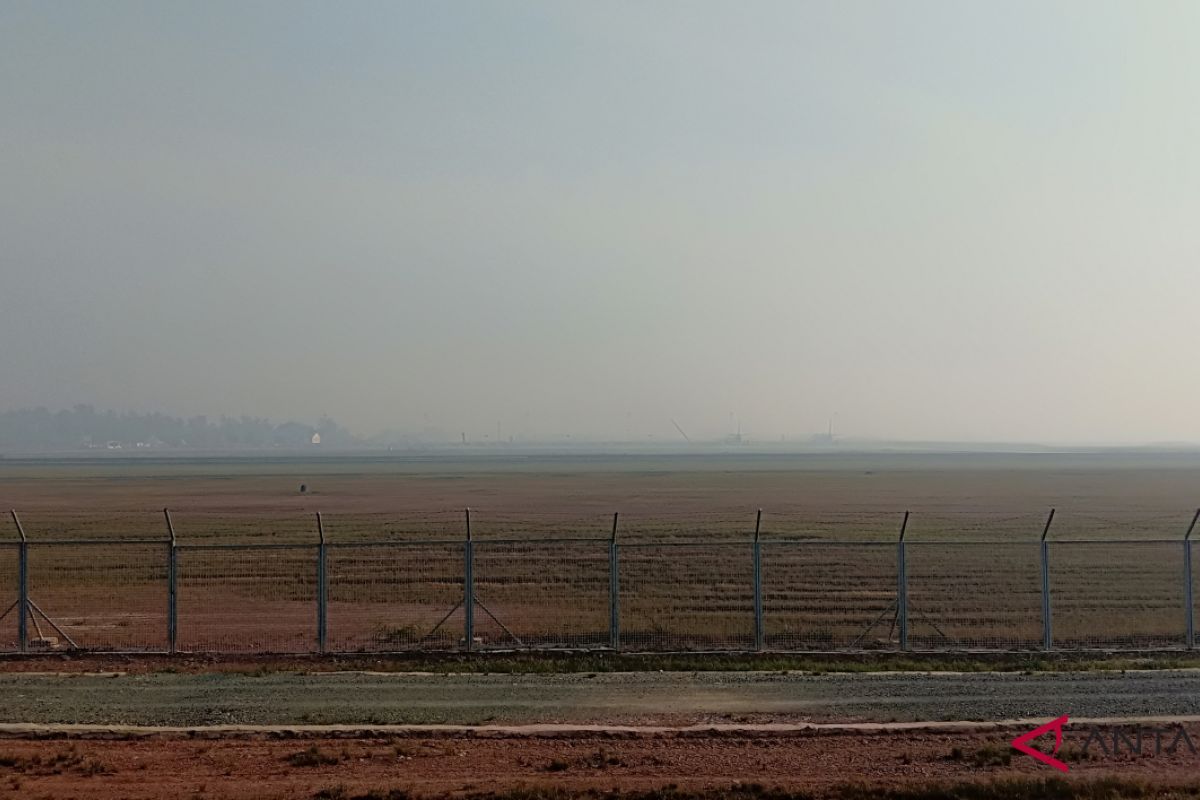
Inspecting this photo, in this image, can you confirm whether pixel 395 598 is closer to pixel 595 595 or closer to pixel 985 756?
pixel 595 595

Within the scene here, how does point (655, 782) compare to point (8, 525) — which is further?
point (8, 525)

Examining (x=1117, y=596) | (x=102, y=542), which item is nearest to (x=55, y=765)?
(x=102, y=542)

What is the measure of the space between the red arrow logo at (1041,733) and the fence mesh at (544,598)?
8.01 metres

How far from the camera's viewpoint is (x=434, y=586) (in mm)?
28266

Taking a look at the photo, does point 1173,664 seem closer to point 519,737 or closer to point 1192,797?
point 1192,797

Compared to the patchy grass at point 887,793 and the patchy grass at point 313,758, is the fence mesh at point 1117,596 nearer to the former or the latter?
the patchy grass at point 887,793

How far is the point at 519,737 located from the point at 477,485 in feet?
276

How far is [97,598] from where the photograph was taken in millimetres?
25188

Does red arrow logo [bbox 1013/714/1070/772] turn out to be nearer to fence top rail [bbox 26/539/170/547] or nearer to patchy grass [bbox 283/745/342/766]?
patchy grass [bbox 283/745/342/766]

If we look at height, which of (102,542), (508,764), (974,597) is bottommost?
(974,597)

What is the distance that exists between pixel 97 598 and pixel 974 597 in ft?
71.8

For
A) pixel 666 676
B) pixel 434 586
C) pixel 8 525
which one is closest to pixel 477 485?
pixel 8 525

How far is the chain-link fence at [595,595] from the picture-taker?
18953 millimetres

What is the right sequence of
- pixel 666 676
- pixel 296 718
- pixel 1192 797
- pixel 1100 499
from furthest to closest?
pixel 1100 499 < pixel 666 676 < pixel 296 718 < pixel 1192 797
